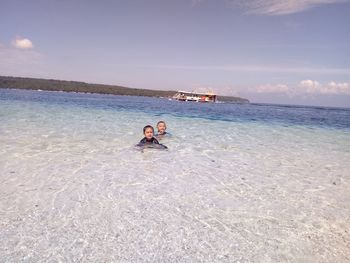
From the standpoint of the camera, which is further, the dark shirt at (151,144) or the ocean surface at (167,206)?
the dark shirt at (151,144)

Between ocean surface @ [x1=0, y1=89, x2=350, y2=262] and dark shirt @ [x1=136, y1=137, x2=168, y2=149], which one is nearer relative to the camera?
ocean surface @ [x1=0, y1=89, x2=350, y2=262]

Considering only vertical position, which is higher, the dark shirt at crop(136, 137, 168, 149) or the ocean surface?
the dark shirt at crop(136, 137, 168, 149)

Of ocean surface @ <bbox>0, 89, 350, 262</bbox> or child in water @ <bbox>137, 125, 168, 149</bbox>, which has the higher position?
child in water @ <bbox>137, 125, 168, 149</bbox>

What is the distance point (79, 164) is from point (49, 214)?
3.03 metres

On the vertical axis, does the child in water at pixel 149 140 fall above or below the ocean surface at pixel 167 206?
above

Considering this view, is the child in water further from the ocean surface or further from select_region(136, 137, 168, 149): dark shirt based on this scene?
the ocean surface

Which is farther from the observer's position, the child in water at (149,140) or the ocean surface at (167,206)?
the child in water at (149,140)

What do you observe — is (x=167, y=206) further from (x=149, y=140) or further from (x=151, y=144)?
(x=149, y=140)

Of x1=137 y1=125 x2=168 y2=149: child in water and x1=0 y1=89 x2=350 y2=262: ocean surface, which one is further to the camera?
x1=137 y1=125 x2=168 y2=149: child in water

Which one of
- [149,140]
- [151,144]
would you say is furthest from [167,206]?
[149,140]

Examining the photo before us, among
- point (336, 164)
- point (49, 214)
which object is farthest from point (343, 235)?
point (336, 164)

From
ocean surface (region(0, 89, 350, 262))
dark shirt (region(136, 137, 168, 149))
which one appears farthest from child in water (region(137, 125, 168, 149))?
ocean surface (region(0, 89, 350, 262))

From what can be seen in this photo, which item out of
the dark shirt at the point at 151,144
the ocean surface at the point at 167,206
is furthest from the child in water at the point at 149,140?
the ocean surface at the point at 167,206

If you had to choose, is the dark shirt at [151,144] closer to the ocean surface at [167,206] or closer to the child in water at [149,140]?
the child in water at [149,140]
